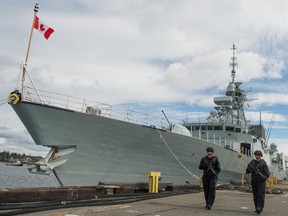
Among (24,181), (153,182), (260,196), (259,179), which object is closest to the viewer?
(260,196)

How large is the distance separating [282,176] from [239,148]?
58.0 feet

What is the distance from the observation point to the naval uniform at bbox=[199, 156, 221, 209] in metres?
6.81

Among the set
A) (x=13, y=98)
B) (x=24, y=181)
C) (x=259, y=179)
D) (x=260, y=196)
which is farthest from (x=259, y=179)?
(x=24, y=181)

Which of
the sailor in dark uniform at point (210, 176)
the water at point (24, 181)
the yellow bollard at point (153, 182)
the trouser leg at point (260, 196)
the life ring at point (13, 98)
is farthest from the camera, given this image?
the water at point (24, 181)

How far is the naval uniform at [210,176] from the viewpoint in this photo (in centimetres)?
681

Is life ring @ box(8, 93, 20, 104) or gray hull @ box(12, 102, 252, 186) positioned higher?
life ring @ box(8, 93, 20, 104)

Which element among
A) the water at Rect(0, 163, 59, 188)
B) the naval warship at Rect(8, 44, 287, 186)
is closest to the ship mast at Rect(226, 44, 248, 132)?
the naval warship at Rect(8, 44, 287, 186)

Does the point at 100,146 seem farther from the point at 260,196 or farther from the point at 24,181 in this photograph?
the point at 24,181

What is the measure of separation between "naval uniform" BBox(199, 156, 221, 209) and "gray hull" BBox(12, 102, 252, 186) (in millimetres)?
5729

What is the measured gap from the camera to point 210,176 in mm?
6863

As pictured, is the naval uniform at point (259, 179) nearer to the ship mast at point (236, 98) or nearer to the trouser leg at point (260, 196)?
the trouser leg at point (260, 196)

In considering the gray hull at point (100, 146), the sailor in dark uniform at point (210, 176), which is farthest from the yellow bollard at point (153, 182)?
the sailor in dark uniform at point (210, 176)


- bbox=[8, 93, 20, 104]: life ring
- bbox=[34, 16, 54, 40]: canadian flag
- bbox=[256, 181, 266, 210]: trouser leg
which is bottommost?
bbox=[256, 181, 266, 210]: trouser leg

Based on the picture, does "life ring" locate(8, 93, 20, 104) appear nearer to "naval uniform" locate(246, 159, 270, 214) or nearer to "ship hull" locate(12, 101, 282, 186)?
"ship hull" locate(12, 101, 282, 186)
